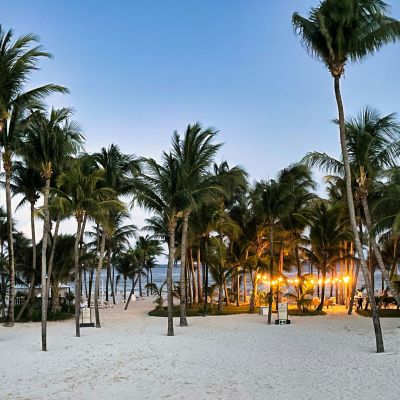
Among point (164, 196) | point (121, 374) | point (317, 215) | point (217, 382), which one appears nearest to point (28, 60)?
point (164, 196)

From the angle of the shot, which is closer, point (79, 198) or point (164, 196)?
point (79, 198)

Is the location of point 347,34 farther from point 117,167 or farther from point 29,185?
point 29,185

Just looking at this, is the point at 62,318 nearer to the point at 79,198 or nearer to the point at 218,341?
the point at 79,198

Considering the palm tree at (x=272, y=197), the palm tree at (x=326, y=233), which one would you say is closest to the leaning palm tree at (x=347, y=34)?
the palm tree at (x=272, y=197)

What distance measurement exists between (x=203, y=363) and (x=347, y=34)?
9.42 meters

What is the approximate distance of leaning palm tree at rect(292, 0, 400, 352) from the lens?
1187 cm

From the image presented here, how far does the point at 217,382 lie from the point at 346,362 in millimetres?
3554

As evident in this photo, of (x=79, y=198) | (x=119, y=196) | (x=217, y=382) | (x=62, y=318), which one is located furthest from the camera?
(x=62, y=318)

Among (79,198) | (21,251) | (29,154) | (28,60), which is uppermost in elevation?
(28,60)

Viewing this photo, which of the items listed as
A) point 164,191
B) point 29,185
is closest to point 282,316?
point 164,191

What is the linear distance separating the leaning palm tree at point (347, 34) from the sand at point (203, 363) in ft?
7.89

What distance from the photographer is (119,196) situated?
2022cm

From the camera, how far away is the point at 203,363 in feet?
36.4

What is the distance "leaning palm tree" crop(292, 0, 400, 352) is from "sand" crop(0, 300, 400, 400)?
7.89ft
